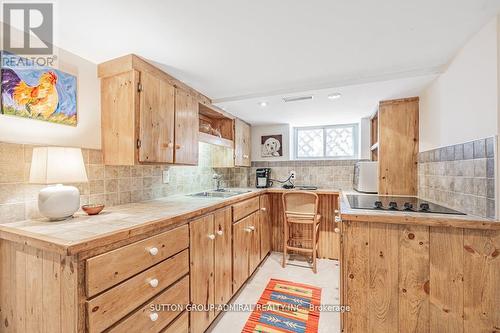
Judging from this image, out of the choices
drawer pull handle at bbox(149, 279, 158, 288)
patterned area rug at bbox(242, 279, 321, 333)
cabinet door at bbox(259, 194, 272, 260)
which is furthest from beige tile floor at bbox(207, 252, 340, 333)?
drawer pull handle at bbox(149, 279, 158, 288)

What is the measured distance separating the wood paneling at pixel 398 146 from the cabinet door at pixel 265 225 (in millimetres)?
1431

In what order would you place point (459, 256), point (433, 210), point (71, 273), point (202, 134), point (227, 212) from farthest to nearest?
point (202, 134)
point (227, 212)
point (433, 210)
point (459, 256)
point (71, 273)

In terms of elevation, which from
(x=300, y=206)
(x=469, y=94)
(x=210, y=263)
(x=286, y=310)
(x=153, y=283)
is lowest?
(x=286, y=310)

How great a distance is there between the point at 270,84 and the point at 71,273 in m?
1.94

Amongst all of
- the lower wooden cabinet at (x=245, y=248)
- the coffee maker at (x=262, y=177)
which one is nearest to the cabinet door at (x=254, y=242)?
the lower wooden cabinet at (x=245, y=248)

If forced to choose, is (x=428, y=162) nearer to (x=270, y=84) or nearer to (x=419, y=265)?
(x=419, y=265)

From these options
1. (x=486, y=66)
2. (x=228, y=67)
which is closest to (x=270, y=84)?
(x=228, y=67)

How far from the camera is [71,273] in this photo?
814 millimetres

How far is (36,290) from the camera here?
935mm

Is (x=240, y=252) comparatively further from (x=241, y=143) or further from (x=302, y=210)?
(x=241, y=143)

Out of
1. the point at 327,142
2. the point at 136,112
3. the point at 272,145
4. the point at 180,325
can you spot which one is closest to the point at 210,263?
the point at 180,325

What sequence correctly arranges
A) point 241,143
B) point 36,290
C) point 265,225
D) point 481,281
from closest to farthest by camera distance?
1. point 36,290
2. point 481,281
3. point 265,225
4. point 241,143

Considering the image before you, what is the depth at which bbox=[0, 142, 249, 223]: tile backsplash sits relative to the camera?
1.12 metres

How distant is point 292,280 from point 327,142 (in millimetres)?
2164
